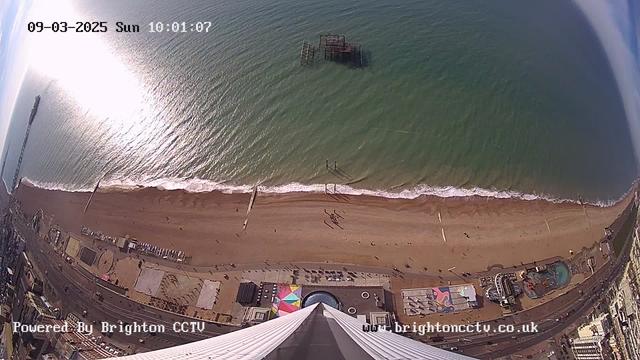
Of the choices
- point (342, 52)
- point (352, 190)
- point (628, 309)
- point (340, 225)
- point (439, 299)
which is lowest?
point (439, 299)

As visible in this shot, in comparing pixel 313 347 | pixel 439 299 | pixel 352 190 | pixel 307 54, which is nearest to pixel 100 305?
pixel 313 347

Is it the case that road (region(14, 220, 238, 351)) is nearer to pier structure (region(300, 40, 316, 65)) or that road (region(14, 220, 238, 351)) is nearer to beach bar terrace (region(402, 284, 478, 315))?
beach bar terrace (region(402, 284, 478, 315))

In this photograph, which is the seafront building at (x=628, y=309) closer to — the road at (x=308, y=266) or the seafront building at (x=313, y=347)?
the road at (x=308, y=266)

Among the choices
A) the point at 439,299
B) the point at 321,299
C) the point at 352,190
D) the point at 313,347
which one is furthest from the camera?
the point at 352,190

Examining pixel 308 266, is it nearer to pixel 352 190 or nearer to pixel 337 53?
pixel 352 190

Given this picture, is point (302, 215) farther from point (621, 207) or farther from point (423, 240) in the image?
point (621, 207)
